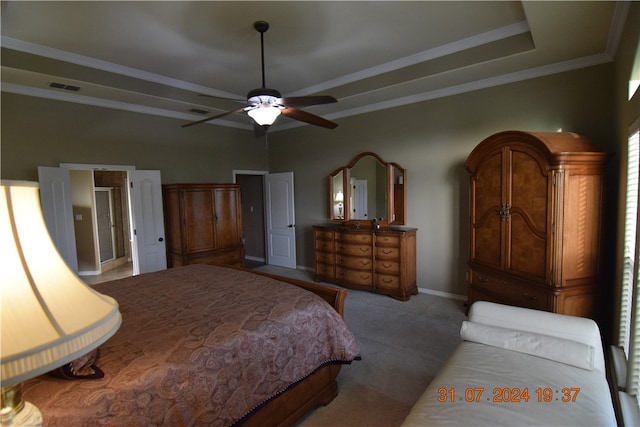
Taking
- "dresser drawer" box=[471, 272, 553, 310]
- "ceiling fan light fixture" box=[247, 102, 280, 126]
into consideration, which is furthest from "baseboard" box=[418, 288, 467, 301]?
"ceiling fan light fixture" box=[247, 102, 280, 126]

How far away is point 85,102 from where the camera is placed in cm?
427

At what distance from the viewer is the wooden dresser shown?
451 cm

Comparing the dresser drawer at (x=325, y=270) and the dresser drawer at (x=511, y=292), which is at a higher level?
the dresser drawer at (x=511, y=292)

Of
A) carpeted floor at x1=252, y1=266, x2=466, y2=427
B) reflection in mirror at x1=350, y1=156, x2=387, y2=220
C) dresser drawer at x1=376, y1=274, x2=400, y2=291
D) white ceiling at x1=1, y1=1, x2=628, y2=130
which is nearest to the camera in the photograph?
carpeted floor at x1=252, y1=266, x2=466, y2=427

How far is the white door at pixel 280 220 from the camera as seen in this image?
6.37 metres

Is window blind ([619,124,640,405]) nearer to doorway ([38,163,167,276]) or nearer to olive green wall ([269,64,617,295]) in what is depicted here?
olive green wall ([269,64,617,295])

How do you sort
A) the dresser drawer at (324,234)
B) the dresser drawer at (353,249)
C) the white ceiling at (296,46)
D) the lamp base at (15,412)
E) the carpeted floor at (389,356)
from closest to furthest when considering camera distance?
1. the lamp base at (15,412)
2. the carpeted floor at (389,356)
3. the white ceiling at (296,46)
4. the dresser drawer at (353,249)
5. the dresser drawer at (324,234)

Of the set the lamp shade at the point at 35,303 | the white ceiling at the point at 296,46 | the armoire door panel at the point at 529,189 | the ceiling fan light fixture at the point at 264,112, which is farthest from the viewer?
the armoire door panel at the point at 529,189

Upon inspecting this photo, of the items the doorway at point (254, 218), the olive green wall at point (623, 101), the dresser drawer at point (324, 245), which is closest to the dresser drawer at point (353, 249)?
the dresser drawer at point (324, 245)

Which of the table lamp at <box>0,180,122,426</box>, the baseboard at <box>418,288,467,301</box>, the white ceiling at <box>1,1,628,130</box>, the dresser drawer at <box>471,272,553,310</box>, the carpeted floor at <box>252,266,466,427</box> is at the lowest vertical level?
the carpeted floor at <box>252,266,466,427</box>

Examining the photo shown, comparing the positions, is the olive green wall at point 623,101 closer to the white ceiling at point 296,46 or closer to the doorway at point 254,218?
the white ceiling at point 296,46

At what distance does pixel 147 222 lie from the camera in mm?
4758

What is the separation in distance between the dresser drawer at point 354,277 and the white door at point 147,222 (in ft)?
8.89

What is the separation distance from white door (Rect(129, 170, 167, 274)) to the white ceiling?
1.07m
